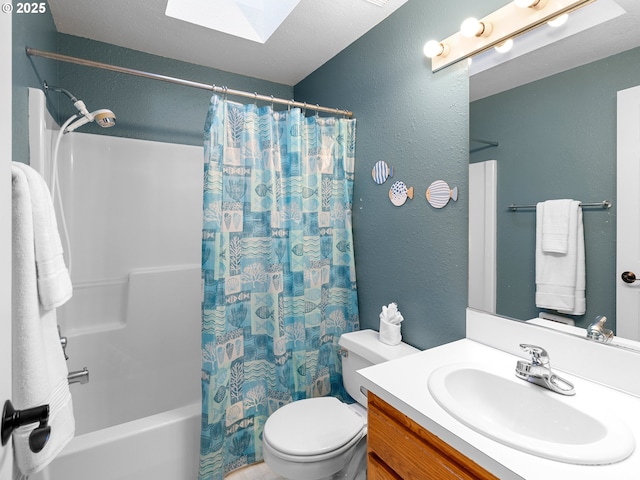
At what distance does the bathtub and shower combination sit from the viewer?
2098mm

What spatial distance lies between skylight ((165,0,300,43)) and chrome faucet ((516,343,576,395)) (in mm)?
1870

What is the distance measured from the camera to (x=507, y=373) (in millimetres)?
1137

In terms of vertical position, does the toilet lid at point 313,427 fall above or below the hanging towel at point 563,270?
below

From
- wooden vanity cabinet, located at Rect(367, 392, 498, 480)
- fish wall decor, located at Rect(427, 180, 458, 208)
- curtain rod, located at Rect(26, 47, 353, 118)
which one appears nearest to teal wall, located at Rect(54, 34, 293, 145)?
curtain rod, located at Rect(26, 47, 353, 118)

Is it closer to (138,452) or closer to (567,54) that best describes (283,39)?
(567,54)

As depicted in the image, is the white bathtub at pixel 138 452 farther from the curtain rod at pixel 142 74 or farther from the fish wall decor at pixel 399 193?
the curtain rod at pixel 142 74

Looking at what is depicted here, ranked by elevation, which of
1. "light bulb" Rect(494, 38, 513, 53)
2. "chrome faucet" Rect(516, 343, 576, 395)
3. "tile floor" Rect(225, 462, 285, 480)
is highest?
"light bulb" Rect(494, 38, 513, 53)

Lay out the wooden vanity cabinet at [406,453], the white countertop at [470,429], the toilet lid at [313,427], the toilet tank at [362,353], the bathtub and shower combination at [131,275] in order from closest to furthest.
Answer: the white countertop at [470,429]
the wooden vanity cabinet at [406,453]
the toilet lid at [313,427]
the toilet tank at [362,353]
the bathtub and shower combination at [131,275]

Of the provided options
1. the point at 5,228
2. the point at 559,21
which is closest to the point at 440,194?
the point at 559,21

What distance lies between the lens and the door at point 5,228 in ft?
1.87

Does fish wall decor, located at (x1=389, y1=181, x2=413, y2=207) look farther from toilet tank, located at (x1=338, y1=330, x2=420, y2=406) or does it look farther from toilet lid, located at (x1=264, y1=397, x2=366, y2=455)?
toilet lid, located at (x1=264, y1=397, x2=366, y2=455)

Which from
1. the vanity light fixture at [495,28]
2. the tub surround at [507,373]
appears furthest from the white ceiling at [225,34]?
the tub surround at [507,373]

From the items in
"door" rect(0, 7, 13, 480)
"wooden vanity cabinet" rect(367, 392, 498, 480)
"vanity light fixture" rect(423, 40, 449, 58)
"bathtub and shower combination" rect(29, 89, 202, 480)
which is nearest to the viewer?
"door" rect(0, 7, 13, 480)

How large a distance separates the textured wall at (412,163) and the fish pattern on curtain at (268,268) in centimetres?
14
